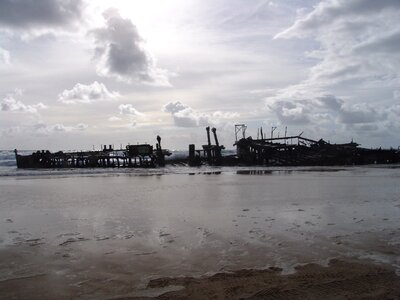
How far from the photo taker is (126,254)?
7.74 m

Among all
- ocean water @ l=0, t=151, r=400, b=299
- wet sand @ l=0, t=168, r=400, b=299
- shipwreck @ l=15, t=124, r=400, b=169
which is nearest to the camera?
wet sand @ l=0, t=168, r=400, b=299

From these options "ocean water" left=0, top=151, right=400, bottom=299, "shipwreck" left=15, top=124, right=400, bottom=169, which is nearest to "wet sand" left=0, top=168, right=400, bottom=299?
"ocean water" left=0, top=151, right=400, bottom=299

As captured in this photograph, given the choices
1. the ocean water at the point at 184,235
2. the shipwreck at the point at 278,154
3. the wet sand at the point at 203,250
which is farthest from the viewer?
the shipwreck at the point at 278,154

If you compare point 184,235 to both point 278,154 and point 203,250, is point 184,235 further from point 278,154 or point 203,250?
point 278,154

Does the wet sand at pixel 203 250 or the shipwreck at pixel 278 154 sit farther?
the shipwreck at pixel 278 154

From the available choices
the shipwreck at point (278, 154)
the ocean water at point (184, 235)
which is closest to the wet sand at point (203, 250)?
the ocean water at point (184, 235)

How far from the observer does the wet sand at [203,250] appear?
568 centimetres

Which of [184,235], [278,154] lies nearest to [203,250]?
[184,235]

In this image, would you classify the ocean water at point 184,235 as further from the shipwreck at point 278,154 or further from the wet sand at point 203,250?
the shipwreck at point 278,154

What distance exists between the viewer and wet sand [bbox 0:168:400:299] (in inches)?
224

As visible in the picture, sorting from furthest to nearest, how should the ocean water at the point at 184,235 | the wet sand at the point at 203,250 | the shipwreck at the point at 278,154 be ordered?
the shipwreck at the point at 278,154, the ocean water at the point at 184,235, the wet sand at the point at 203,250

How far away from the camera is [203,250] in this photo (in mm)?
7883

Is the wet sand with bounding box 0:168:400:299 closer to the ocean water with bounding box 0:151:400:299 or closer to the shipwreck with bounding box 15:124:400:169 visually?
the ocean water with bounding box 0:151:400:299

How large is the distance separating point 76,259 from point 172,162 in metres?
53.1
